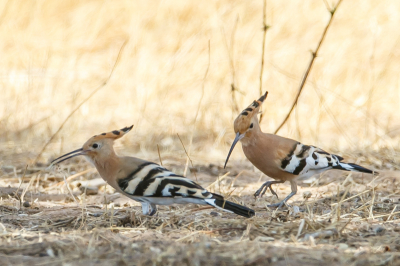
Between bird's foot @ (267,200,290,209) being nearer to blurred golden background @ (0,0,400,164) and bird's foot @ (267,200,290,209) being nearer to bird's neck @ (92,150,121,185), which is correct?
bird's neck @ (92,150,121,185)

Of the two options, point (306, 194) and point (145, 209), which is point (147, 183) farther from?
point (306, 194)

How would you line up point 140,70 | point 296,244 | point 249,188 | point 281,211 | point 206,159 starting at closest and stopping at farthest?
1. point 296,244
2. point 281,211
3. point 249,188
4. point 206,159
5. point 140,70

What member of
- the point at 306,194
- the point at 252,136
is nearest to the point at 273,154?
the point at 252,136

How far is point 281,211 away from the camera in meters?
4.10

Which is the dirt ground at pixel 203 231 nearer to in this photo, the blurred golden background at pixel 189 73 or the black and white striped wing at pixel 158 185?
the black and white striped wing at pixel 158 185

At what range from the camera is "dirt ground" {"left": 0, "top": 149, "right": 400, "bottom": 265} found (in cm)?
280

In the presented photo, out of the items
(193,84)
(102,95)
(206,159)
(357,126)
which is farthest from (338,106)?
(102,95)

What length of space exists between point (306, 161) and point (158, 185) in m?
1.42

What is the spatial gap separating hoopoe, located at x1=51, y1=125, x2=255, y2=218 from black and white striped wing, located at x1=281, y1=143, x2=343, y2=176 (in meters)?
1.04

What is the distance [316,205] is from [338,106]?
4.33 metres

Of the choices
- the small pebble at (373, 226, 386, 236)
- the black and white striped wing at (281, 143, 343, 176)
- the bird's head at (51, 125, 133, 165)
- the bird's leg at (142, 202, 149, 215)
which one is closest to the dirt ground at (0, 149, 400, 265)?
the small pebble at (373, 226, 386, 236)

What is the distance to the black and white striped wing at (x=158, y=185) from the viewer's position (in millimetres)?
3672

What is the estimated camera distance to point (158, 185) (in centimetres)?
372

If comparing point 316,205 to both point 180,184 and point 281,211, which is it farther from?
point 180,184
